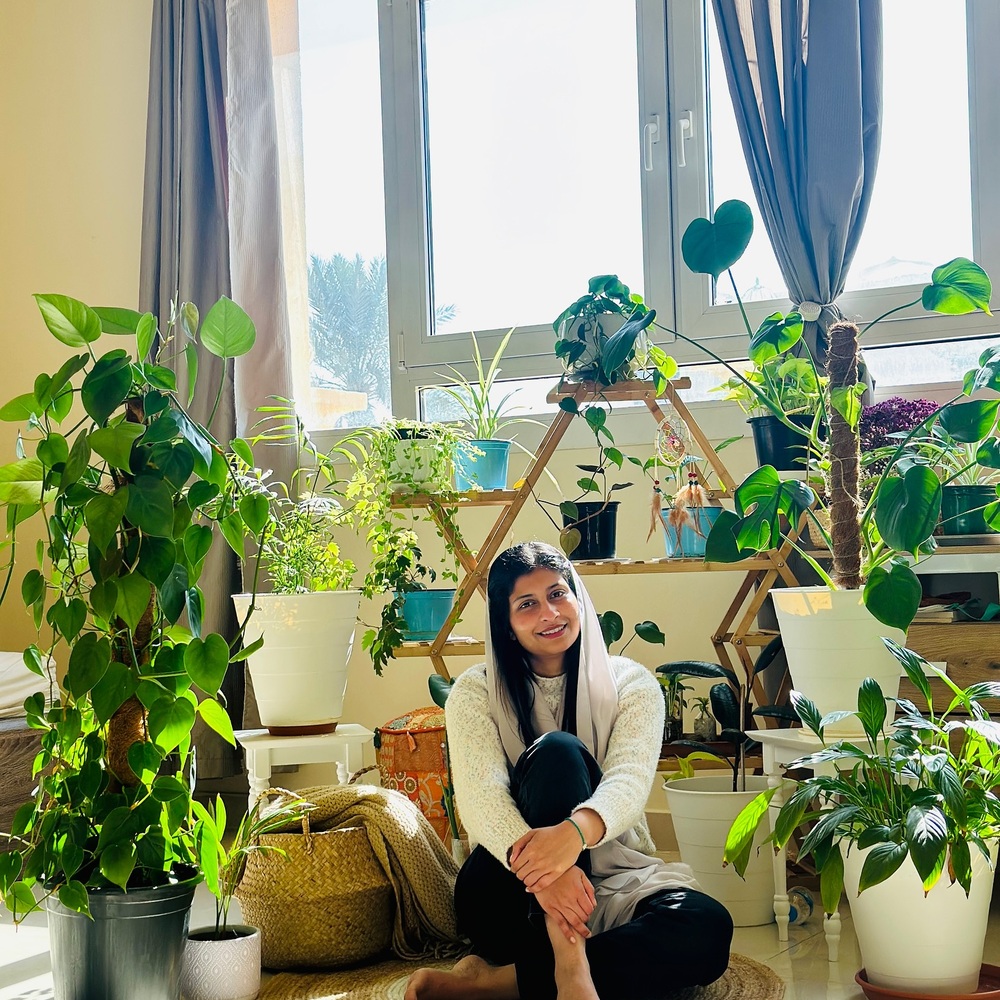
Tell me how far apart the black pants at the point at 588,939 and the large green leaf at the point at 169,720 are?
1.93 ft

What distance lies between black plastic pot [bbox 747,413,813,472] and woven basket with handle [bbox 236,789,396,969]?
1290mm

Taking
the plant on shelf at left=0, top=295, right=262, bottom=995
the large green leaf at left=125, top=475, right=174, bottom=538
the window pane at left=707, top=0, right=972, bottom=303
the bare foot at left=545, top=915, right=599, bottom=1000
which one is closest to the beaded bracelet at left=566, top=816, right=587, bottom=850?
the bare foot at left=545, top=915, right=599, bottom=1000

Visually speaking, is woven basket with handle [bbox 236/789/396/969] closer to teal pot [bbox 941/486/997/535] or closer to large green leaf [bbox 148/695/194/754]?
large green leaf [bbox 148/695/194/754]

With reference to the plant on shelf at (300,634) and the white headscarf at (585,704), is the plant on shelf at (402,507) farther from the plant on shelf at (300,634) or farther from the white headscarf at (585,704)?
the white headscarf at (585,704)

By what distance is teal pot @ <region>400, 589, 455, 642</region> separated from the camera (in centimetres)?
298

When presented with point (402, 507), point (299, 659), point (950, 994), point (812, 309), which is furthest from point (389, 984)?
point (812, 309)

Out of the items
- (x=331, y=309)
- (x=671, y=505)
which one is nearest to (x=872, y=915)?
(x=671, y=505)

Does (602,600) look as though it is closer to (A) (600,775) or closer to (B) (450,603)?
(B) (450,603)

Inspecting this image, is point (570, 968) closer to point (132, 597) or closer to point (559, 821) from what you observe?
point (559, 821)

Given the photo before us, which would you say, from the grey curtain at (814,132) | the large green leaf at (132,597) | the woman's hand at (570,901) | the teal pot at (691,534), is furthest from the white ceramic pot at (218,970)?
the grey curtain at (814,132)

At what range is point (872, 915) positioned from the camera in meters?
1.89

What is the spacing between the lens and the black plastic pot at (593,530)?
9.24ft

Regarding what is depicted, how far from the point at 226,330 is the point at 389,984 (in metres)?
1.17

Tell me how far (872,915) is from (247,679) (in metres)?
2.09
